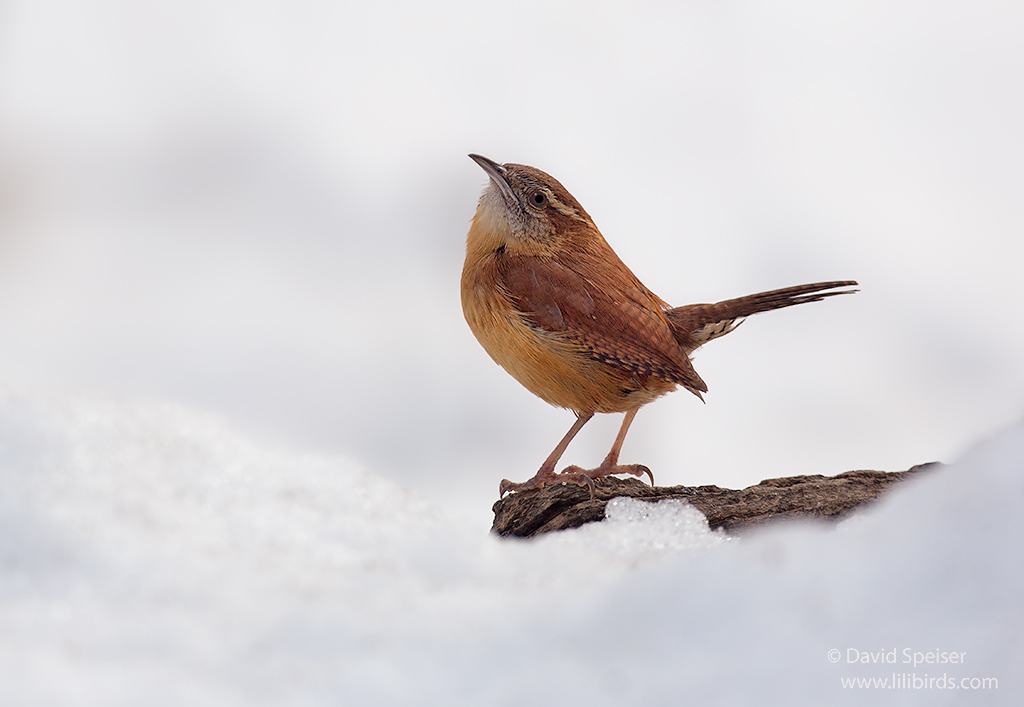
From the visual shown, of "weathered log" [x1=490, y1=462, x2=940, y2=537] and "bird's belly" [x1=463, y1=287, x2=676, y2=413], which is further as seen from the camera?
"bird's belly" [x1=463, y1=287, x2=676, y2=413]

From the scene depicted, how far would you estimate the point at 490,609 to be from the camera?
2025 millimetres

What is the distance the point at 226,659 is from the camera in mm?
1827

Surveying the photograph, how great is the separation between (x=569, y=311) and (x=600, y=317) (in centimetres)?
12

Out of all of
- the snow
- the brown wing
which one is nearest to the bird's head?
the brown wing

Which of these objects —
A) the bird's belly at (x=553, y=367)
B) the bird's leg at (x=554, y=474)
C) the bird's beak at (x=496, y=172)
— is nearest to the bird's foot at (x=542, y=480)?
the bird's leg at (x=554, y=474)

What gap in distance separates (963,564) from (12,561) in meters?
2.21

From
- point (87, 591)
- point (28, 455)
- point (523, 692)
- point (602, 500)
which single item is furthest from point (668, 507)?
point (28, 455)

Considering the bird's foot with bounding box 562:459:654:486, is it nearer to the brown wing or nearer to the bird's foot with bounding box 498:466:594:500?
the bird's foot with bounding box 498:466:594:500

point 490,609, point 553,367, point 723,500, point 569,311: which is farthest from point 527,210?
point 490,609

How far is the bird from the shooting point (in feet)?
10.5

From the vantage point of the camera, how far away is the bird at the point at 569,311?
319cm

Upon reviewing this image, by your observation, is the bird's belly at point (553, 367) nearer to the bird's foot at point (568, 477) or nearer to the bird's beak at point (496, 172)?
the bird's foot at point (568, 477)

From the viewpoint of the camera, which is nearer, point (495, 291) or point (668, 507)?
point (668, 507)

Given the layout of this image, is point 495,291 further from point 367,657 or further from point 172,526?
point 367,657
